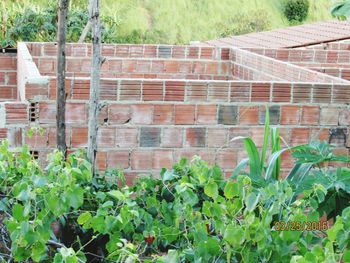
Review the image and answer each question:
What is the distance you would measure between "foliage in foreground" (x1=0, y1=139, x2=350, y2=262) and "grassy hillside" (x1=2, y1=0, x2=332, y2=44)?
1543cm

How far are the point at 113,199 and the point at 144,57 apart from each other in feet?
14.6

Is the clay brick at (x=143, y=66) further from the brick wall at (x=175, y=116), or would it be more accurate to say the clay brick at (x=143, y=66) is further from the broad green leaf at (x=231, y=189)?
the broad green leaf at (x=231, y=189)

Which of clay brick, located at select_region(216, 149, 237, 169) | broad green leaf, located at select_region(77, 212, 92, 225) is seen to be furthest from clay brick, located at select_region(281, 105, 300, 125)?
broad green leaf, located at select_region(77, 212, 92, 225)

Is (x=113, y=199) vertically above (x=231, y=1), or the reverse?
(x=231, y=1)

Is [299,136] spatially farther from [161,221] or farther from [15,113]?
[161,221]

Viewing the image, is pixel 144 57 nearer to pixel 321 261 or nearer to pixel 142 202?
pixel 142 202

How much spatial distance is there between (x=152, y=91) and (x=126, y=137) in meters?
0.29

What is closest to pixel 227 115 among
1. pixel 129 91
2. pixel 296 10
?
pixel 129 91

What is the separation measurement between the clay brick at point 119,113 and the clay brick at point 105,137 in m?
0.05

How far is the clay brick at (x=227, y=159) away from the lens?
4637 millimetres

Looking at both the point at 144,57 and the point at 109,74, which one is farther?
the point at 144,57

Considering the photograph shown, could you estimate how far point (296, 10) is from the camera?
23.7m

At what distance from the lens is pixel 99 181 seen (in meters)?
3.51

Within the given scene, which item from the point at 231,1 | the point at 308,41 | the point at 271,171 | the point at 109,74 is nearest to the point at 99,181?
the point at 271,171
